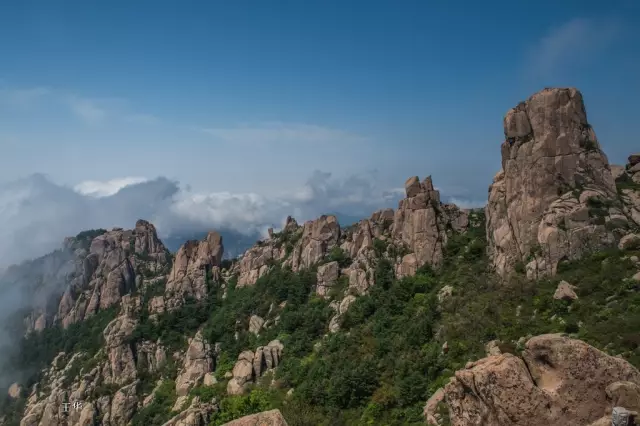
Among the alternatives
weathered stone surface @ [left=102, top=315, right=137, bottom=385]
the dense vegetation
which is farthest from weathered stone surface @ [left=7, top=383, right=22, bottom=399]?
the dense vegetation

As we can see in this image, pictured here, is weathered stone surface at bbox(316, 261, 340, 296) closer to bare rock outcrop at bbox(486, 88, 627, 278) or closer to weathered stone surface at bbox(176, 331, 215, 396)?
weathered stone surface at bbox(176, 331, 215, 396)

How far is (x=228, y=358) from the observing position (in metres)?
79.8

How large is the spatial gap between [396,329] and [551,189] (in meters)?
24.3

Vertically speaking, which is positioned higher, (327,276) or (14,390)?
(327,276)

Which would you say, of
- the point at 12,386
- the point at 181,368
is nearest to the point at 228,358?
the point at 181,368

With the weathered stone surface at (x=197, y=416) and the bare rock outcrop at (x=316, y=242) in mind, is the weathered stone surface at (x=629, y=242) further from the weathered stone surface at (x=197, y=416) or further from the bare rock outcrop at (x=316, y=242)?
the bare rock outcrop at (x=316, y=242)

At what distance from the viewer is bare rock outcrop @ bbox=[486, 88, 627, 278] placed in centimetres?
4941

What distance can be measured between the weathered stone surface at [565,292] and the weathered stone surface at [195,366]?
5719 centimetres

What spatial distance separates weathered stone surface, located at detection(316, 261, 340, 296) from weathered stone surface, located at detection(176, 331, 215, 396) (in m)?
21.8

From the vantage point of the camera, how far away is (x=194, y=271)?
360 ft

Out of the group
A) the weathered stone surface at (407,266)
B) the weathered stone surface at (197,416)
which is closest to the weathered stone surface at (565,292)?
the weathered stone surface at (407,266)

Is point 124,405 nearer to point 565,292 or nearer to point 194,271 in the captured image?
point 194,271

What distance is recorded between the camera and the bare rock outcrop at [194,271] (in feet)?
348

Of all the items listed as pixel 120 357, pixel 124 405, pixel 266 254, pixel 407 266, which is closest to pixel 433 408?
pixel 407 266
